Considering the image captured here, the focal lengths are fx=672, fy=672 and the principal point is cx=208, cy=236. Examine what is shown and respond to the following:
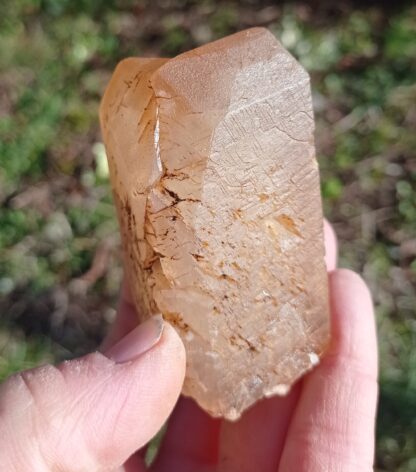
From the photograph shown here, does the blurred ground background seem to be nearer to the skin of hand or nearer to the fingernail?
the skin of hand

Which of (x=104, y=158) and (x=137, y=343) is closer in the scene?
(x=137, y=343)

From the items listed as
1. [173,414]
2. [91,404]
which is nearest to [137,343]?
[91,404]

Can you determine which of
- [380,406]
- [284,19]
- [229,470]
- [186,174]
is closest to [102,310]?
[229,470]

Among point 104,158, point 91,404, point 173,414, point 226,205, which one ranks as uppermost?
point 226,205

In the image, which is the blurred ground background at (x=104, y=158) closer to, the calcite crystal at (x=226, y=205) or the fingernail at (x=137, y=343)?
the calcite crystal at (x=226, y=205)

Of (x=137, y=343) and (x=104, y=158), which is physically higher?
(x=137, y=343)

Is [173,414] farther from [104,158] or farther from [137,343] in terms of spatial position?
[104,158]
